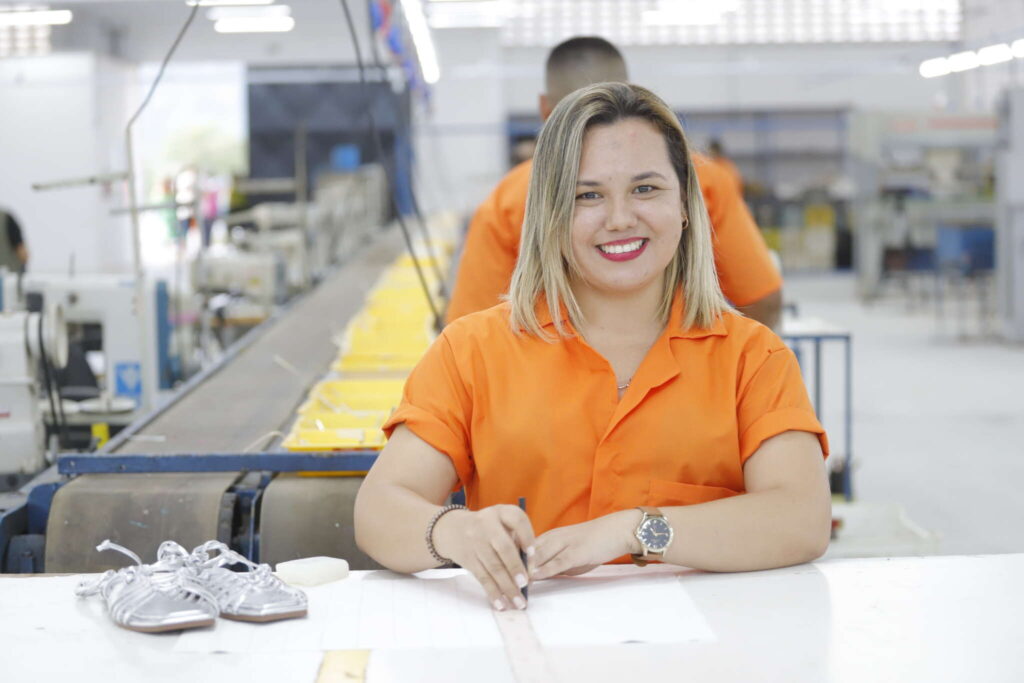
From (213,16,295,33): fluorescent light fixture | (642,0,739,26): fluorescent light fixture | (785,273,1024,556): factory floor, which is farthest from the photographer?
(642,0,739,26): fluorescent light fixture

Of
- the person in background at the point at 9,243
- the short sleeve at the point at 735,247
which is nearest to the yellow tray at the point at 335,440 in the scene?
the short sleeve at the point at 735,247

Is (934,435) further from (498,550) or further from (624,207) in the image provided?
(498,550)

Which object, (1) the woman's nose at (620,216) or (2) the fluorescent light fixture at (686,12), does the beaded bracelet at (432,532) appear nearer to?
(1) the woman's nose at (620,216)

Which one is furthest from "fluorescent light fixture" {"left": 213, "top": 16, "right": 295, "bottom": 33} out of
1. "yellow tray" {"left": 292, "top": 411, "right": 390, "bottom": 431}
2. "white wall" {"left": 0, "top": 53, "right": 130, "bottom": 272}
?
"white wall" {"left": 0, "top": 53, "right": 130, "bottom": 272}

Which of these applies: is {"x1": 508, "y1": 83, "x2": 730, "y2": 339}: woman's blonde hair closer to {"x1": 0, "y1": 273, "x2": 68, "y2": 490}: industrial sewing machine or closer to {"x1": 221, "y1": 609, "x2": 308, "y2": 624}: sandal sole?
{"x1": 221, "y1": 609, "x2": 308, "y2": 624}: sandal sole

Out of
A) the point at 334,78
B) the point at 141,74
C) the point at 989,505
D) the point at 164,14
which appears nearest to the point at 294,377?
the point at 989,505

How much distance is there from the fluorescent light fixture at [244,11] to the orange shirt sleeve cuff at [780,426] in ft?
14.1

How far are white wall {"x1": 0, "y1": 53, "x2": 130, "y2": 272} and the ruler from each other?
13229 mm

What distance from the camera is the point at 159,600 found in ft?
4.21

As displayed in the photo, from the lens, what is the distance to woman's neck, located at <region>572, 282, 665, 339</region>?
1664 millimetres

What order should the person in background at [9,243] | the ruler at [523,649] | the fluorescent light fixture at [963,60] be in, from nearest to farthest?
the ruler at [523,649] → the person in background at [9,243] → the fluorescent light fixture at [963,60]

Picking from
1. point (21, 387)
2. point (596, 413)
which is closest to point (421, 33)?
point (21, 387)

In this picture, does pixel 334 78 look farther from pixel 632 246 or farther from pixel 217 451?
pixel 632 246

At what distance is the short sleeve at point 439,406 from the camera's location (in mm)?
1574
